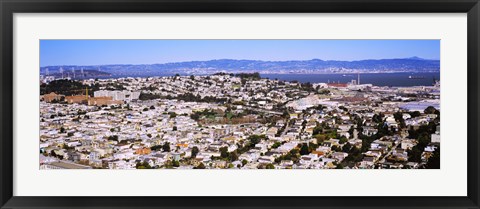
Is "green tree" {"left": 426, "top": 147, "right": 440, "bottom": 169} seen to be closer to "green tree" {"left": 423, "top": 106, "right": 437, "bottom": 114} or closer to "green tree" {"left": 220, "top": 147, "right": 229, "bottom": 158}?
"green tree" {"left": 423, "top": 106, "right": 437, "bottom": 114}

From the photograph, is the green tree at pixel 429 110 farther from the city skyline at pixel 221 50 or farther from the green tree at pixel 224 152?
the green tree at pixel 224 152

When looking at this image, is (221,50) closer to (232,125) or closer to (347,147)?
(232,125)

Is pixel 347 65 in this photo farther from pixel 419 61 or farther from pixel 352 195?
pixel 352 195

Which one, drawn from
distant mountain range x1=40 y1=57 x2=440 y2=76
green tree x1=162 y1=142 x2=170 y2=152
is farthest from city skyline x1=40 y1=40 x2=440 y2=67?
green tree x1=162 y1=142 x2=170 y2=152

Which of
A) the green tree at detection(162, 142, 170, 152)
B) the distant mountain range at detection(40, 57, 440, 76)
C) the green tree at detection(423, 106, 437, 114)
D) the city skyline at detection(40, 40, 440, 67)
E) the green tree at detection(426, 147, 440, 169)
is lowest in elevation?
the green tree at detection(426, 147, 440, 169)

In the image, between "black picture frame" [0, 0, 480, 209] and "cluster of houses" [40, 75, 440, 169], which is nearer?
"black picture frame" [0, 0, 480, 209]
